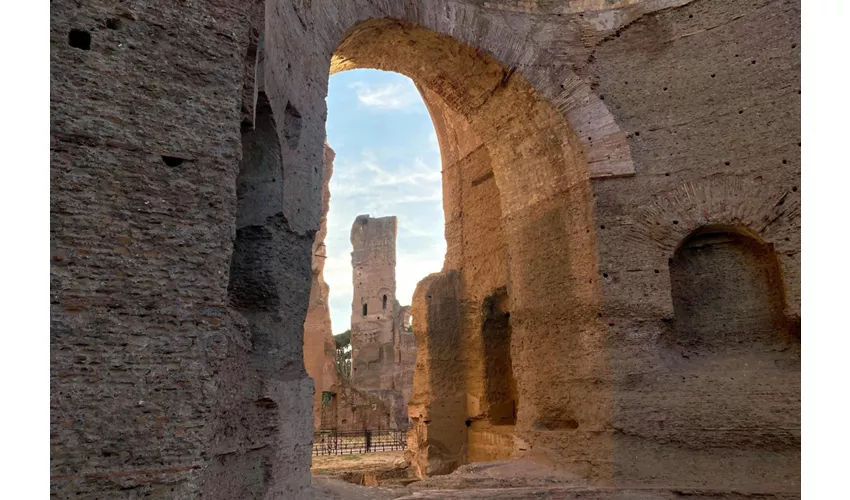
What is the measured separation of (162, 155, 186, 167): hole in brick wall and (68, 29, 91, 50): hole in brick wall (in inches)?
24.4

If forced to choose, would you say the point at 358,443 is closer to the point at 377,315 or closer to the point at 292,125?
the point at 377,315

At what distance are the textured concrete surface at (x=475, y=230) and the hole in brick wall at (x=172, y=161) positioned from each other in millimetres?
19

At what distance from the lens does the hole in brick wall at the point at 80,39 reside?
10.3ft

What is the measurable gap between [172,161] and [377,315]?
1887cm

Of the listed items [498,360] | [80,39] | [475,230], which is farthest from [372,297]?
[80,39]

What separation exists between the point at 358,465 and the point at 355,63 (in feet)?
19.2

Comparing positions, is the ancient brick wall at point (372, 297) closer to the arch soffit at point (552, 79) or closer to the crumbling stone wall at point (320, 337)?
the crumbling stone wall at point (320, 337)

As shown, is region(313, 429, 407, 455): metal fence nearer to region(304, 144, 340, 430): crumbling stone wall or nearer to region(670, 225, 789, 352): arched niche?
region(304, 144, 340, 430): crumbling stone wall

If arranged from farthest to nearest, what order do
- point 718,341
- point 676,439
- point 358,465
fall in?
point 358,465 < point 718,341 < point 676,439

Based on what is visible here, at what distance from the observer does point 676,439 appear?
6.12 metres

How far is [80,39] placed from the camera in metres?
3.18

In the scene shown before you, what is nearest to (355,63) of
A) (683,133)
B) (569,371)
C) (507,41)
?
(507,41)

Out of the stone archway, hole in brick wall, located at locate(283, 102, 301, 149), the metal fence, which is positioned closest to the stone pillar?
the stone archway

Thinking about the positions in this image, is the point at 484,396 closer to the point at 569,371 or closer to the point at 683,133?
the point at 569,371
